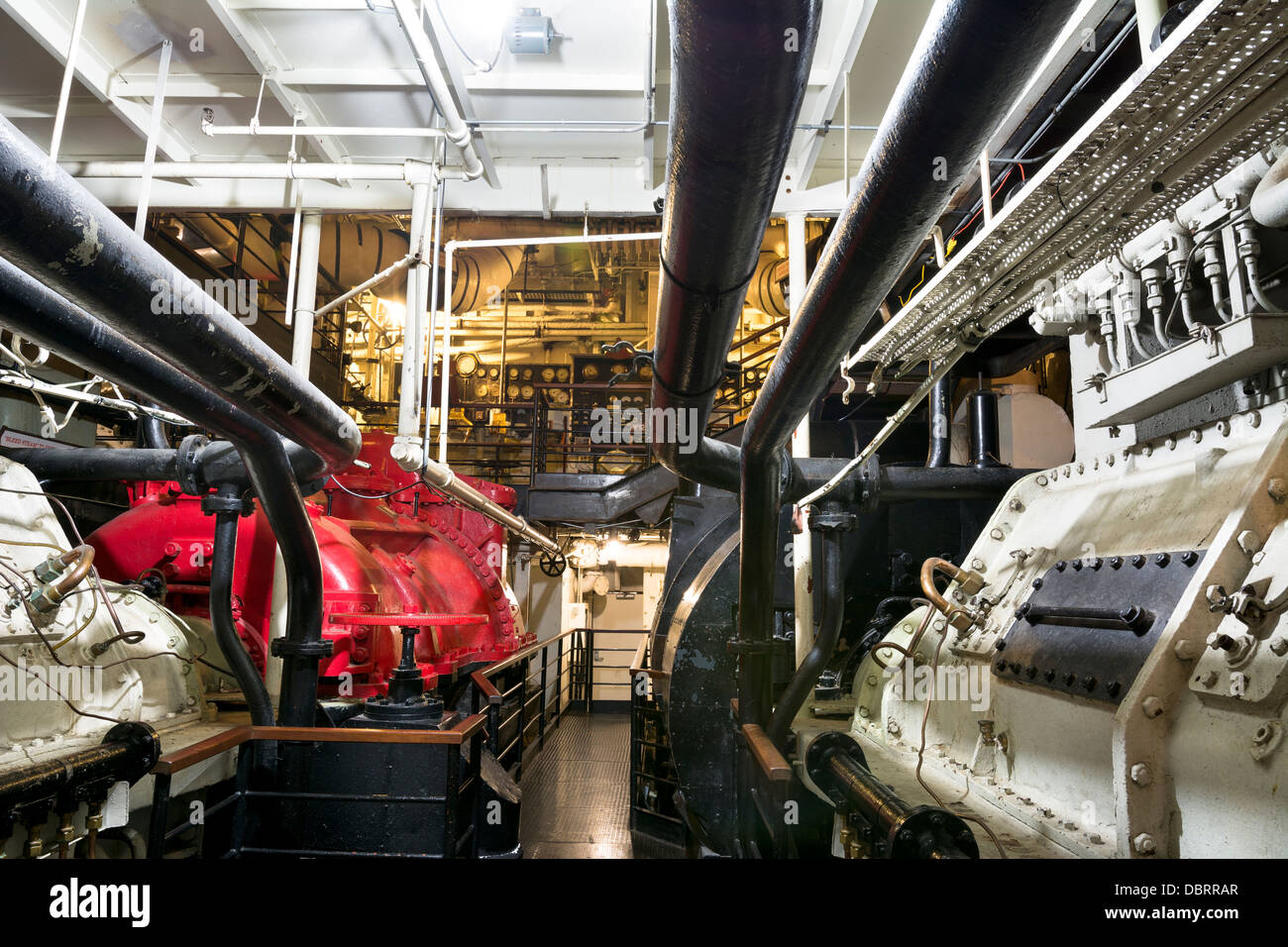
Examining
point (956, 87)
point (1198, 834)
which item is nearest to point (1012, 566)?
point (1198, 834)

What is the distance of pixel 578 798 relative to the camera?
20.6ft

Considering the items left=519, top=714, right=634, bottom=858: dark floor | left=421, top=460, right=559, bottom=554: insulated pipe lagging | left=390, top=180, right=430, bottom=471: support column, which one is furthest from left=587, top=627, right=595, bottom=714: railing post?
left=390, top=180, right=430, bottom=471: support column

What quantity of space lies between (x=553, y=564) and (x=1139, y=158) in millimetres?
10175

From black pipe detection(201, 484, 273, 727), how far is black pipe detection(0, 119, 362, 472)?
1.10 m

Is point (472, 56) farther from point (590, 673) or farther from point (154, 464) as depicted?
point (590, 673)

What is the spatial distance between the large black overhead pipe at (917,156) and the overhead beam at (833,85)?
2.37 meters

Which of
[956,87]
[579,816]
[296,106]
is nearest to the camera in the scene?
[956,87]

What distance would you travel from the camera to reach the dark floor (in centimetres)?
512

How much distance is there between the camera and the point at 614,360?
12953 mm

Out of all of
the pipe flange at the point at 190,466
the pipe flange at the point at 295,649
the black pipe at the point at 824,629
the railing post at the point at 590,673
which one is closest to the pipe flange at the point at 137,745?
the pipe flange at the point at 295,649

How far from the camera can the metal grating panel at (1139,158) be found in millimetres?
1454

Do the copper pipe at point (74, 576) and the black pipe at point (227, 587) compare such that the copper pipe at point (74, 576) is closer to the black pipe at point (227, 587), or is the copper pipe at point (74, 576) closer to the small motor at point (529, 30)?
the black pipe at point (227, 587)

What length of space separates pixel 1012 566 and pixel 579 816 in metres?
4.12
